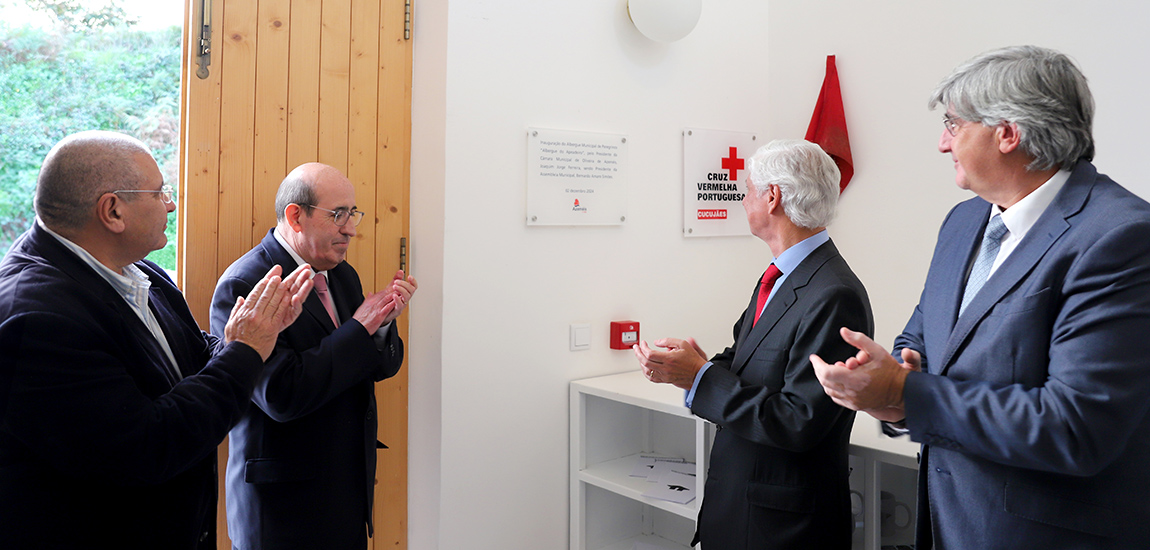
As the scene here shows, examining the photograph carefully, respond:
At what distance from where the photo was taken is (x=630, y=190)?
274 cm

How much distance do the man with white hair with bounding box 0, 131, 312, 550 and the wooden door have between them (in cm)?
65

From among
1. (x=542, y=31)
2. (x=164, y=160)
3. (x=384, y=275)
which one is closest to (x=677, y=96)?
(x=542, y=31)

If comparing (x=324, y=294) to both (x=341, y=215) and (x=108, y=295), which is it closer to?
(x=341, y=215)

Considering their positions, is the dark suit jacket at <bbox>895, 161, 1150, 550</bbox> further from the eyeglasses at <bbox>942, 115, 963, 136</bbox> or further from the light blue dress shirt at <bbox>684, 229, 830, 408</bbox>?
the light blue dress shirt at <bbox>684, 229, 830, 408</bbox>

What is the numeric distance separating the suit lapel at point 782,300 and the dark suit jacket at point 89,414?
104 cm

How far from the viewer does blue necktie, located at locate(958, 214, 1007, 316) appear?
1277 millimetres

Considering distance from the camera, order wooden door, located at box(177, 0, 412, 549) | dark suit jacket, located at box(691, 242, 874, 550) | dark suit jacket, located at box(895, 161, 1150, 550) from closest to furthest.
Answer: dark suit jacket, located at box(895, 161, 1150, 550) → dark suit jacket, located at box(691, 242, 874, 550) → wooden door, located at box(177, 0, 412, 549)

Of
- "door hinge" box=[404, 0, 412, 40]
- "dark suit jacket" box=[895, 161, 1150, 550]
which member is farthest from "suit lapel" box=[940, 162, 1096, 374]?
"door hinge" box=[404, 0, 412, 40]

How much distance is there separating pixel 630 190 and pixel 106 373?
189 cm

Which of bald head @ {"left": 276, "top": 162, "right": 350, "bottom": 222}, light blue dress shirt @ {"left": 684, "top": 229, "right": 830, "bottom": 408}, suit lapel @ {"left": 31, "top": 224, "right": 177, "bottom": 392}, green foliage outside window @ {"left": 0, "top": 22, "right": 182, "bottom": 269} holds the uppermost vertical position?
green foliage outside window @ {"left": 0, "top": 22, "right": 182, "bottom": 269}

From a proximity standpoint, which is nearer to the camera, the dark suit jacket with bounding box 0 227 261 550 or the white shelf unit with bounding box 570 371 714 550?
the dark suit jacket with bounding box 0 227 261 550

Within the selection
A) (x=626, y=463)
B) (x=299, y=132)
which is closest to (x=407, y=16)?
(x=299, y=132)

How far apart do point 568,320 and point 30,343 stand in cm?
168

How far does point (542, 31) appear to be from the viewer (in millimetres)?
2514
